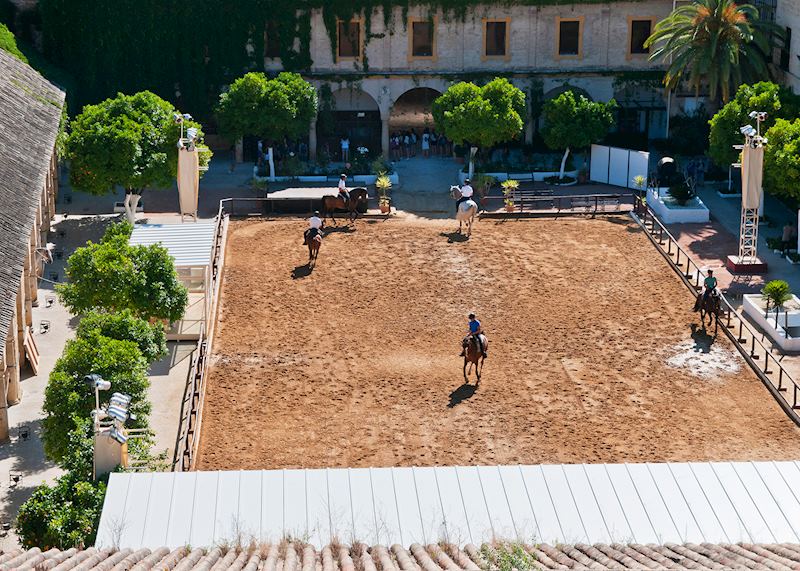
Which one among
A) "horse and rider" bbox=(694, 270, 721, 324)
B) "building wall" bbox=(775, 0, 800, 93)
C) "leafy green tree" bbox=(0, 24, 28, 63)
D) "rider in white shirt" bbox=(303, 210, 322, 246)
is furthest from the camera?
"building wall" bbox=(775, 0, 800, 93)

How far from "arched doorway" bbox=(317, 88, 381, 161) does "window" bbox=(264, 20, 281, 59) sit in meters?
3.15

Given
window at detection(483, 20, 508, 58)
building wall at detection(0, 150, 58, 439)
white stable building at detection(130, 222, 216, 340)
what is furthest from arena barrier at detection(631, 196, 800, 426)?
building wall at detection(0, 150, 58, 439)

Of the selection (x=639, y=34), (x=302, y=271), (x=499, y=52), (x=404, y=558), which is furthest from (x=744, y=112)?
(x=404, y=558)

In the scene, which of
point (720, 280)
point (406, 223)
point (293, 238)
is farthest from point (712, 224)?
point (293, 238)

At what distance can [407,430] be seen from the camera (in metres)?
38.8

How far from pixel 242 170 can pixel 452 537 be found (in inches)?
1673

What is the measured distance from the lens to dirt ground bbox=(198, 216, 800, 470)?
125ft

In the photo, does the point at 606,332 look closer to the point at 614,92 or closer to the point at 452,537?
the point at 452,537

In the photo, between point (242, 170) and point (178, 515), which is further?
point (242, 170)

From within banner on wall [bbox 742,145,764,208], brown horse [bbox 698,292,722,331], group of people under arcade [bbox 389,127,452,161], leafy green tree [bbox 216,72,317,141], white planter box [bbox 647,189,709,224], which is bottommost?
brown horse [bbox 698,292,722,331]

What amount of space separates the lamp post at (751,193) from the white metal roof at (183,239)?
1750 cm

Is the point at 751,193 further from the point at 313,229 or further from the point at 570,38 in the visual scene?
the point at 570,38

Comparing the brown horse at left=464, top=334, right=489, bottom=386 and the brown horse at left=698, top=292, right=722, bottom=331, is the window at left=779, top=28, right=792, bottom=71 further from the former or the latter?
the brown horse at left=464, top=334, right=489, bottom=386

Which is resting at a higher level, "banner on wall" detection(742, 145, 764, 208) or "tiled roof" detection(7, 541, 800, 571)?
"banner on wall" detection(742, 145, 764, 208)
